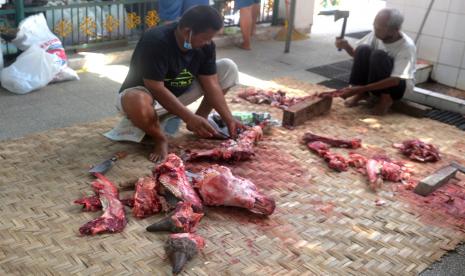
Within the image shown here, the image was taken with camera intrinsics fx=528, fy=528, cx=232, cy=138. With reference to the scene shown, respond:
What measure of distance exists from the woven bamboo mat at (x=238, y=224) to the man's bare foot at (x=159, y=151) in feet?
0.26

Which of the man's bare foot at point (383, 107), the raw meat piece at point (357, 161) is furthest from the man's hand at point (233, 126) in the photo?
the man's bare foot at point (383, 107)

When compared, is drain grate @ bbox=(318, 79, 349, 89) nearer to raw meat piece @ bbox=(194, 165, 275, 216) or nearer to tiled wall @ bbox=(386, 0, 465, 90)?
tiled wall @ bbox=(386, 0, 465, 90)

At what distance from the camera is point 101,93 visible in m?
5.39

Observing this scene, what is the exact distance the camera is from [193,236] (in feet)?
9.44

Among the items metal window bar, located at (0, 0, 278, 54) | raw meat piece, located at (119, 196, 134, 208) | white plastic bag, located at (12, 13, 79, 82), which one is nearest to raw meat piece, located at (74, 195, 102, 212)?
raw meat piece, located at (119, 196, 134, 208)

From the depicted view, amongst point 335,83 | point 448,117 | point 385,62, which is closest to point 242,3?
point 335,83

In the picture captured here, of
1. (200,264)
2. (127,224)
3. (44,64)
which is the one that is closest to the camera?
(200,264)

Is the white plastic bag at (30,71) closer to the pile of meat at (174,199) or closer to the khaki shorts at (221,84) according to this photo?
the khaki shorts at (221,84)

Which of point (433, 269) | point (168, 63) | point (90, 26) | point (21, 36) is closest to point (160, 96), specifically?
point (168, 63)

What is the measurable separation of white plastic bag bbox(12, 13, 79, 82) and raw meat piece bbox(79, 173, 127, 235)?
267 cm

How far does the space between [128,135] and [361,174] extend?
5.86ft

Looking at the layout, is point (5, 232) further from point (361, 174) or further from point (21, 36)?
point (21, 36)

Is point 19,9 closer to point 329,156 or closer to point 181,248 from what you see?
point 329,156

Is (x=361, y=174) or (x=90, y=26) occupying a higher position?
(x=90, y=26)
